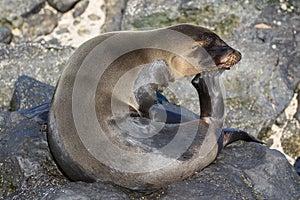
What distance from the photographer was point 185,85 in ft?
20.0

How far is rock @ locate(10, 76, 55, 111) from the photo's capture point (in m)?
5.34

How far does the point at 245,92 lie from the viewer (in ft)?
20.4

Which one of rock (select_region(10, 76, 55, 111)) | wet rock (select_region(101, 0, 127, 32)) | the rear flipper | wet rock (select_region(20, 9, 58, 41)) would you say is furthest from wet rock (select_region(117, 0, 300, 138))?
the rear flipper

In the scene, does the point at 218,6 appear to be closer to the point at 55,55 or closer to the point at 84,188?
the point at 55,55

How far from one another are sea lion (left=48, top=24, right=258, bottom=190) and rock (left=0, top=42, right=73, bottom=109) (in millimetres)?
2421

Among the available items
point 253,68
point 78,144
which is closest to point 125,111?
point 78,144

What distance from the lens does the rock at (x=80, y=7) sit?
25.1 ft

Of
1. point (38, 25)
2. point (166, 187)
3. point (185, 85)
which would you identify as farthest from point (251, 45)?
point (166, 187)

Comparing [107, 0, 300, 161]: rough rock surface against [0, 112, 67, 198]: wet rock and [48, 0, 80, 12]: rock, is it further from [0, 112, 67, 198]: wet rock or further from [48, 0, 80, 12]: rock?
[0, 112, 67, 198]: wet rock

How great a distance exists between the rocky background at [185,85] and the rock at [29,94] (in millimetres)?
10

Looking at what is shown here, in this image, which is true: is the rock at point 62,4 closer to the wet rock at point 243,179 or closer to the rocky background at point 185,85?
the rocky background at point 185,85

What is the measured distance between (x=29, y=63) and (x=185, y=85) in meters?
1.61

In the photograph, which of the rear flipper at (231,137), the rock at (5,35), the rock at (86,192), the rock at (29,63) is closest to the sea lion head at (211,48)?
the rear flipper at (231,137)

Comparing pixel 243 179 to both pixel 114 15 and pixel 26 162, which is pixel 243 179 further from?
pixel 114 15
